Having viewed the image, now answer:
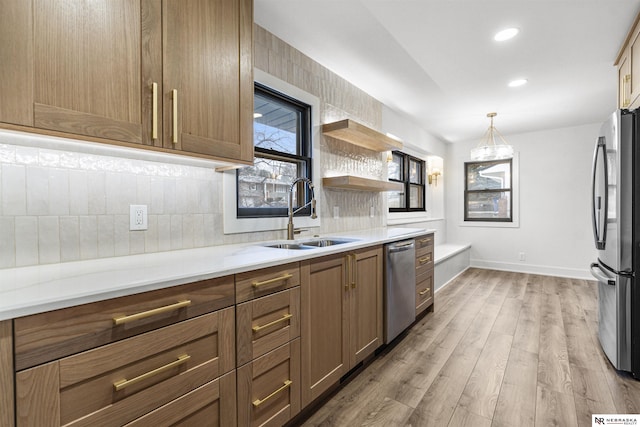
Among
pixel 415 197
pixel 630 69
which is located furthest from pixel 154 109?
pixel 415 197

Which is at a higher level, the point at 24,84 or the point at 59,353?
the point at 24,84

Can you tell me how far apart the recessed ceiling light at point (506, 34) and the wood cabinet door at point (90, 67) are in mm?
2416

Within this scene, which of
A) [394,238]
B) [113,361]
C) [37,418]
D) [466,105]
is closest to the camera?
[37,418]

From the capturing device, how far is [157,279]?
3.30ft

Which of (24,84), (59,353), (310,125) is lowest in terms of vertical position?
(59,353)

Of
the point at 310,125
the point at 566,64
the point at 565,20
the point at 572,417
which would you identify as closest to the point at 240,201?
the point at 310,125

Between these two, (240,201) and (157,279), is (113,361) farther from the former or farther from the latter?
(240,201)

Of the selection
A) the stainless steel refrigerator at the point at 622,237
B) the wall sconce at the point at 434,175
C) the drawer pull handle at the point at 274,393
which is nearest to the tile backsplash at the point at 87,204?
the drawer pull handle at the point at 274,393

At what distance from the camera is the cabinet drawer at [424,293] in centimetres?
300

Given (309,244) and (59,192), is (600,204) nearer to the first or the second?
(309,244)

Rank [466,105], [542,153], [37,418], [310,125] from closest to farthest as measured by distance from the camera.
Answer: [37,418] < [310,125] < [466,105] < [542,153]

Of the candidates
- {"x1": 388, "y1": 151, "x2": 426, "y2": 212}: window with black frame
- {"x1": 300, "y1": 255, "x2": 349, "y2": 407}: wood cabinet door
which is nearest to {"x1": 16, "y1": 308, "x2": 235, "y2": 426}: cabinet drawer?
{"x1": 300, "y1": 255, "x2": 349, "y2": 407}: wood cabinet door

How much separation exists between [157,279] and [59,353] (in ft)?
0.97

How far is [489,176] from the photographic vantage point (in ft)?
19.3
